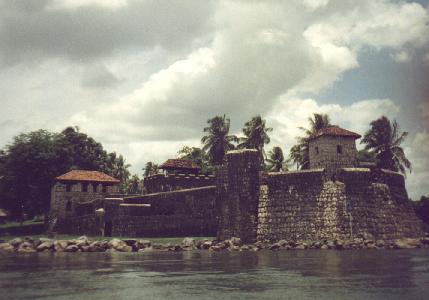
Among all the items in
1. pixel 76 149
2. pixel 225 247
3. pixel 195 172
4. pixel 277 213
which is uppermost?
pixel 76 149

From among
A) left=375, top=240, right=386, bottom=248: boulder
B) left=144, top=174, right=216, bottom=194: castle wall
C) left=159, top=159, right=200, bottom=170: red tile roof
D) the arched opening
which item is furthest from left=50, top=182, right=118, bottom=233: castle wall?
left=375, top=240, right=386, bottom=248: boulder

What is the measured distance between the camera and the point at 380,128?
5141 cm

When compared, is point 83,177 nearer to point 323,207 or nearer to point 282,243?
point 282,243

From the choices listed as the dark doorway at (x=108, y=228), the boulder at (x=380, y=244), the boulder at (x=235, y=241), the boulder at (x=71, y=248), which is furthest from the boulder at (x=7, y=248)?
the boulder at (x=380, y=244)

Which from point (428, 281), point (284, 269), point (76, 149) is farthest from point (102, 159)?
point (428, 281)

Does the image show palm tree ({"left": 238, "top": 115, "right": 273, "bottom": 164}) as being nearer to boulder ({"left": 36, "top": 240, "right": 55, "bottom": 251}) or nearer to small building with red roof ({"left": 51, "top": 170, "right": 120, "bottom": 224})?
small building with red roof ({"left": 51, "top": 170, "right": 120, "bottom": 224})

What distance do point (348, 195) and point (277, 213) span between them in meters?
5.80

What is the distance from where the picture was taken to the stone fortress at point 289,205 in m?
33.7

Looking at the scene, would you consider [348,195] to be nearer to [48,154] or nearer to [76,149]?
[48,154]

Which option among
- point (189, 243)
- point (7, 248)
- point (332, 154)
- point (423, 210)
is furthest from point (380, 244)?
point (7, 248)

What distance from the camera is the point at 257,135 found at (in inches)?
2189

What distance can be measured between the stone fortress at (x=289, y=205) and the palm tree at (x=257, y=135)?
17.3 metres

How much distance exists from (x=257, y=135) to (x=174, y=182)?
1386 centimetres

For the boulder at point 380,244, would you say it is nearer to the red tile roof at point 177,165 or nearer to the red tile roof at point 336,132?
the red tile roof at point 336,132
